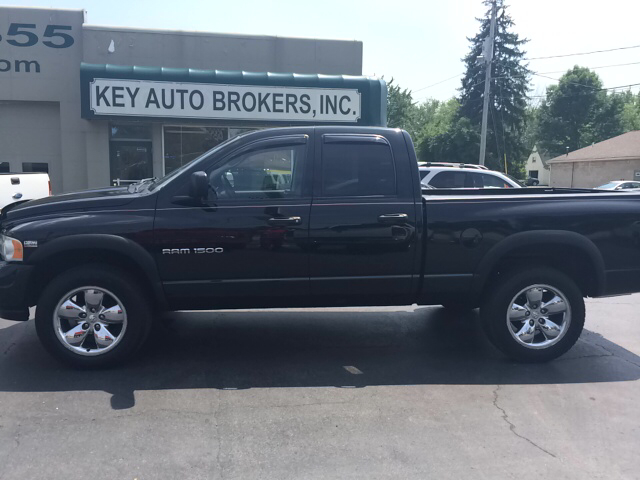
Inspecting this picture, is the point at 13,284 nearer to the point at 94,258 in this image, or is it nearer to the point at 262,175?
the point at 94,258

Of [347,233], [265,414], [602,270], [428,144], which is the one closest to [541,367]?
[602,270]

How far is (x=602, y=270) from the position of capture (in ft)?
17.3

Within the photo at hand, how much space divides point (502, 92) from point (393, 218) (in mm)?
46217

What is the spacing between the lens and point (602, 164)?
1657 inches

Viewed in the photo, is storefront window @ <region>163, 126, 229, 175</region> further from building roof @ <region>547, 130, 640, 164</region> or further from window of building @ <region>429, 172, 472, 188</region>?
building roof @ <region>547, 130, 640, 164</region>

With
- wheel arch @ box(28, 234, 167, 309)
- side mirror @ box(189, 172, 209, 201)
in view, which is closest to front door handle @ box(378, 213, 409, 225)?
side mirror @ box(189, 172, 209, 201)

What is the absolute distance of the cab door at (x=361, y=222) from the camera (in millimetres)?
4988

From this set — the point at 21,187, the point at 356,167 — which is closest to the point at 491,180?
the point at 356,167

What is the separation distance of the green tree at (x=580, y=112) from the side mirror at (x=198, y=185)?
193ft

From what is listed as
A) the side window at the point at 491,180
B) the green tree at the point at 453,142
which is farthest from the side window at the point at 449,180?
the green tree at the point at 453,142

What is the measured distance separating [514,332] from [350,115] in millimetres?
11452

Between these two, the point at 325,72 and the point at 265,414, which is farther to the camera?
the point at 325,72

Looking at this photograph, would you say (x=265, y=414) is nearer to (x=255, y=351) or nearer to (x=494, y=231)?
(x=255, y=351)

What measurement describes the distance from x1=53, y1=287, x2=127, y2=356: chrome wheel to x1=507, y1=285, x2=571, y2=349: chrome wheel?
11.4ft
